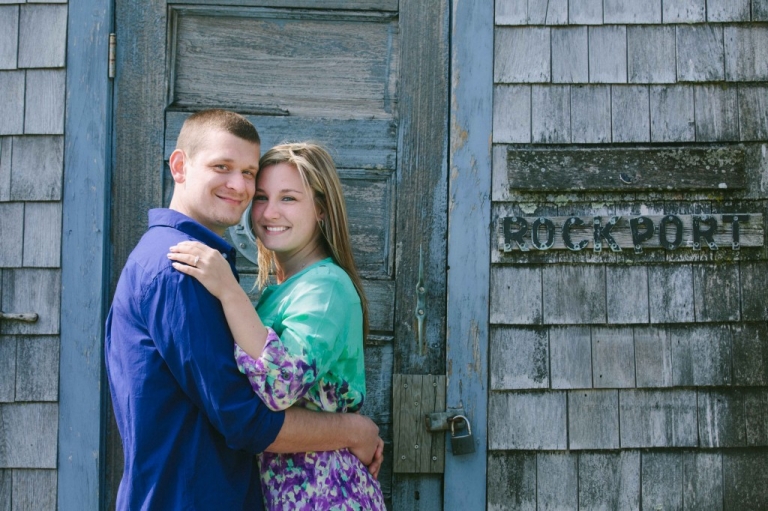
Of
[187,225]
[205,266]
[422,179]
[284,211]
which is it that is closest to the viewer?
[205,266]

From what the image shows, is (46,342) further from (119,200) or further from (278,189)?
(278,189)

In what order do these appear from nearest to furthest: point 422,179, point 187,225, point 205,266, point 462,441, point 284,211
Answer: point 205,266
point 187,225
point 284,211
point 462,441
point 422,179

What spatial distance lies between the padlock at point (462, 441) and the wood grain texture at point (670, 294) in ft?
2.61

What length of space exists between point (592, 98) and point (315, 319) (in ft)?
5.01

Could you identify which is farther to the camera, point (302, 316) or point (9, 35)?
point (9, 35)

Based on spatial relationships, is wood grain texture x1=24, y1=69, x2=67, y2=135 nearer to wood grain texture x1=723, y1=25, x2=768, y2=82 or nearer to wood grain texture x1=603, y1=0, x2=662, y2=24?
wood grain texture x1=603, y1=0, x2=662, y2=24

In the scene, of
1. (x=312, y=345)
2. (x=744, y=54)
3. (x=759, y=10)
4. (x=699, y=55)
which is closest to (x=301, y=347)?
(x=312, y=345)

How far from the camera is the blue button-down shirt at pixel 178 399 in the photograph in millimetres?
1708

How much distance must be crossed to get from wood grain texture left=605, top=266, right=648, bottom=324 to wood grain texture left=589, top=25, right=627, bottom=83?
2.33 feet

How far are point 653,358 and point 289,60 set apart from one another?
5.77 ft

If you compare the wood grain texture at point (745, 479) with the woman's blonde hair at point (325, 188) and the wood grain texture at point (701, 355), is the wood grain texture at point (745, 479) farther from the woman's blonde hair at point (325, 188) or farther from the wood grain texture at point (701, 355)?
the woman's blonde hair at point (325, 188)

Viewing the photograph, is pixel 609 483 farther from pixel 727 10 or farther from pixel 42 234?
pixel 42 234

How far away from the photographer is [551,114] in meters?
2.78

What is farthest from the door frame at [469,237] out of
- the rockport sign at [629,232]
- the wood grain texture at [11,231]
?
the wood grain texture at [11,231]
